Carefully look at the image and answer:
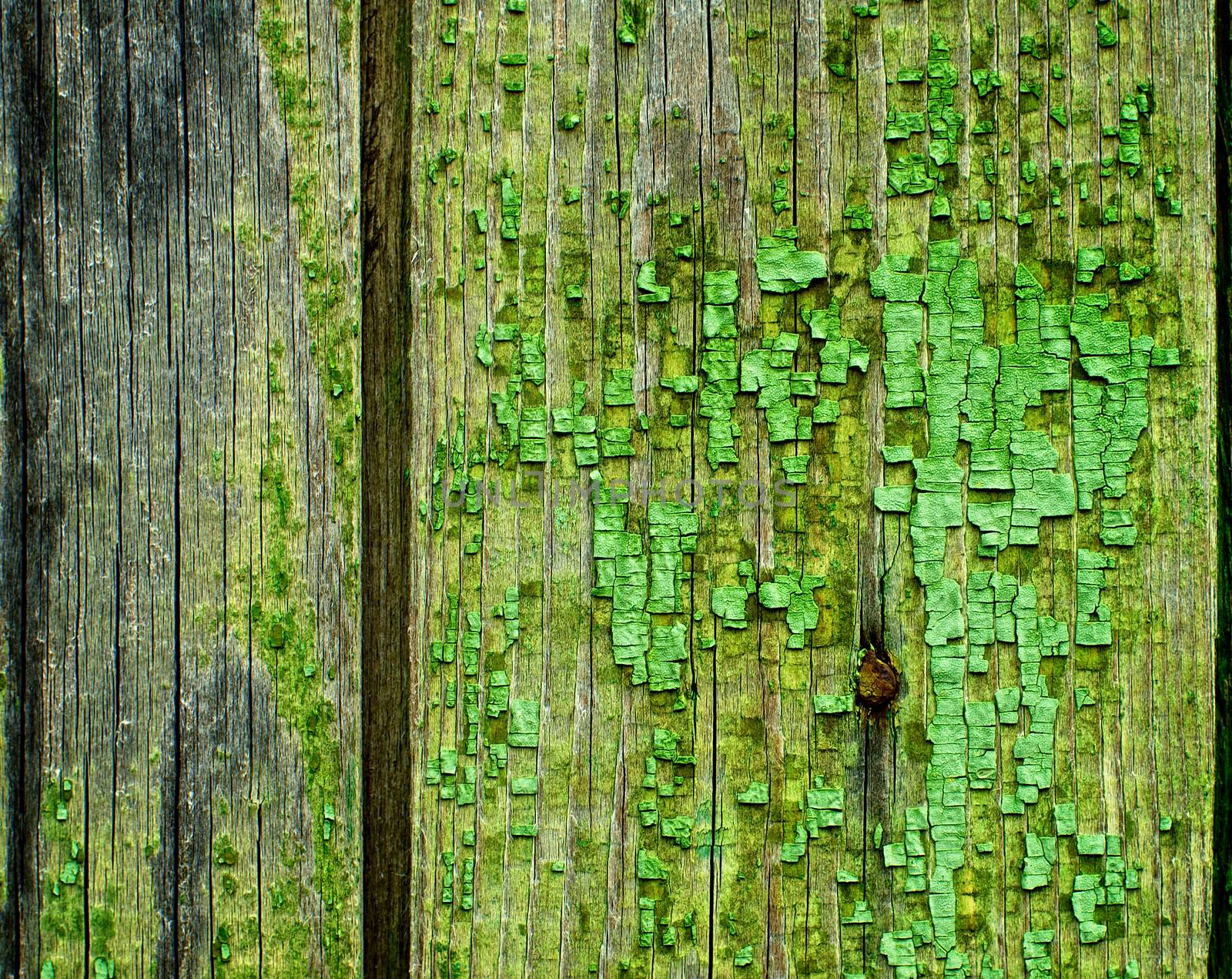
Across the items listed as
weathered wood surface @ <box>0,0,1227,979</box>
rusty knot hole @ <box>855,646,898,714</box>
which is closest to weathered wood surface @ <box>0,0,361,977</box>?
weathered wood surface @ <box>0,0,1227,979</box>

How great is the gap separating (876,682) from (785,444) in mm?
304

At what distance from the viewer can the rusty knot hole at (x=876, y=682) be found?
3.34 ft

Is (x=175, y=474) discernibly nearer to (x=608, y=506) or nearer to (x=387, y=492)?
(x=387, y=492)

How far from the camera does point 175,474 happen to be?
1054mm

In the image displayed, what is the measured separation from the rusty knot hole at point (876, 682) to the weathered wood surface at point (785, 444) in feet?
0.06

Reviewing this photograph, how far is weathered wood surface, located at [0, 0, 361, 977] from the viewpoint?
1036mm

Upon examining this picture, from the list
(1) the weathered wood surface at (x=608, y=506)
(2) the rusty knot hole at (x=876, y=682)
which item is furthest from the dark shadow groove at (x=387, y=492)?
(2) the rusty knot hole at (x=876, y=682)

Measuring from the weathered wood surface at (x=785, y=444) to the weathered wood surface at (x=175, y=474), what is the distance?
0.11 metres

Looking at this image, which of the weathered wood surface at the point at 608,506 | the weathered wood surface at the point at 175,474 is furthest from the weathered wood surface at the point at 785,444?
the weathered wood surface at the point at 175,474

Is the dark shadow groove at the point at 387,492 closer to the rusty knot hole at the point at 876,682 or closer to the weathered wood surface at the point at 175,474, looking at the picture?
the weathered wood surface at the point at 175,474

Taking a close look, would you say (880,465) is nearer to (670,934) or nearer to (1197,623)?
(1197,623)

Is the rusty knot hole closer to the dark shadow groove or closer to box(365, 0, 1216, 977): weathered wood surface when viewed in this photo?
box(365, 0, 1216, 977): weathered wood surface

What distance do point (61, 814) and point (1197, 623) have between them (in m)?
Answer: 1.40

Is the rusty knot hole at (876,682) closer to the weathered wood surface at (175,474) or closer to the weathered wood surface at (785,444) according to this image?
the weathered wood surface at (785,444)
